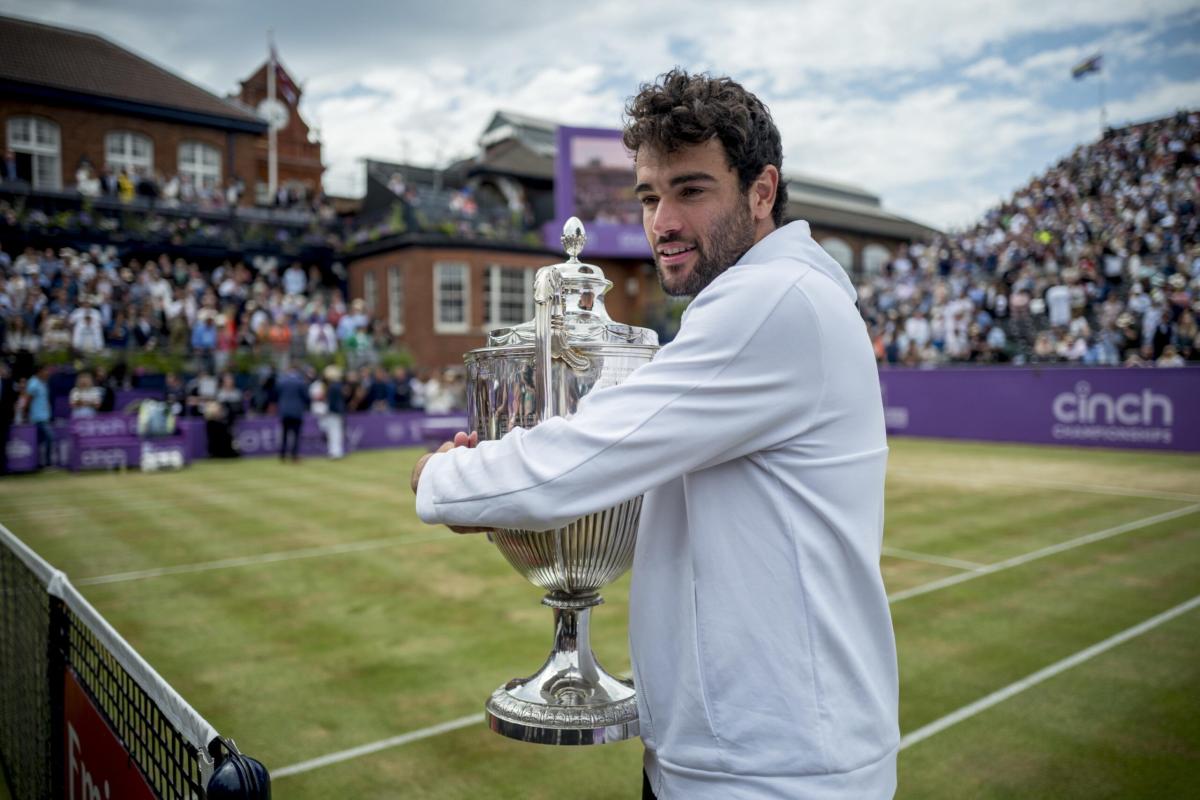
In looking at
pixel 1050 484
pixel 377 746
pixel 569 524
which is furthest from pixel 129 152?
pixel 569 524

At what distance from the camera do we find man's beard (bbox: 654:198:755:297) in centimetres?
178

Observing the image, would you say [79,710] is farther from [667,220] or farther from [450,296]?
[450,296]

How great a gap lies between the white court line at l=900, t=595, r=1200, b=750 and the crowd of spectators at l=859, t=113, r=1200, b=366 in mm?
12793

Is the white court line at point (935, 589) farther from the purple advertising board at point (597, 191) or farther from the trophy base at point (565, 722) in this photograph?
the purple advertising board at point (597, 191)

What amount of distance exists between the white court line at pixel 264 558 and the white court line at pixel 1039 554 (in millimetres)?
4978

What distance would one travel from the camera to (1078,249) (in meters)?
24.3

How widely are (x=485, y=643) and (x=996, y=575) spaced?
466 cm

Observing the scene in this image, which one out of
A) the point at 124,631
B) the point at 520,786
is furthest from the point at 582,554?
the point at 124,631

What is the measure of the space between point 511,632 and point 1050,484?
33.0 feet

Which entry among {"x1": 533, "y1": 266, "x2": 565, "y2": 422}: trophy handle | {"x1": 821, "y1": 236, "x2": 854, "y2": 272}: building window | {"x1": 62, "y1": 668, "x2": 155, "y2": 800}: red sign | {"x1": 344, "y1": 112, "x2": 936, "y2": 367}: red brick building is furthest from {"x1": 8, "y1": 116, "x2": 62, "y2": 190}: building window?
{"x1": 821, "y1": 236, "x2": 854, "y2": 272}: building window

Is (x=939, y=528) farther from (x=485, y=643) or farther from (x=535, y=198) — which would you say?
(x=535, y=198)

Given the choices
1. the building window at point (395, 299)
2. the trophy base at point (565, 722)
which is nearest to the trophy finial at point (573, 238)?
the trophy base at point (565, 722)

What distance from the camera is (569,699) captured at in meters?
2.12

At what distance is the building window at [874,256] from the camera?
54.5 m
